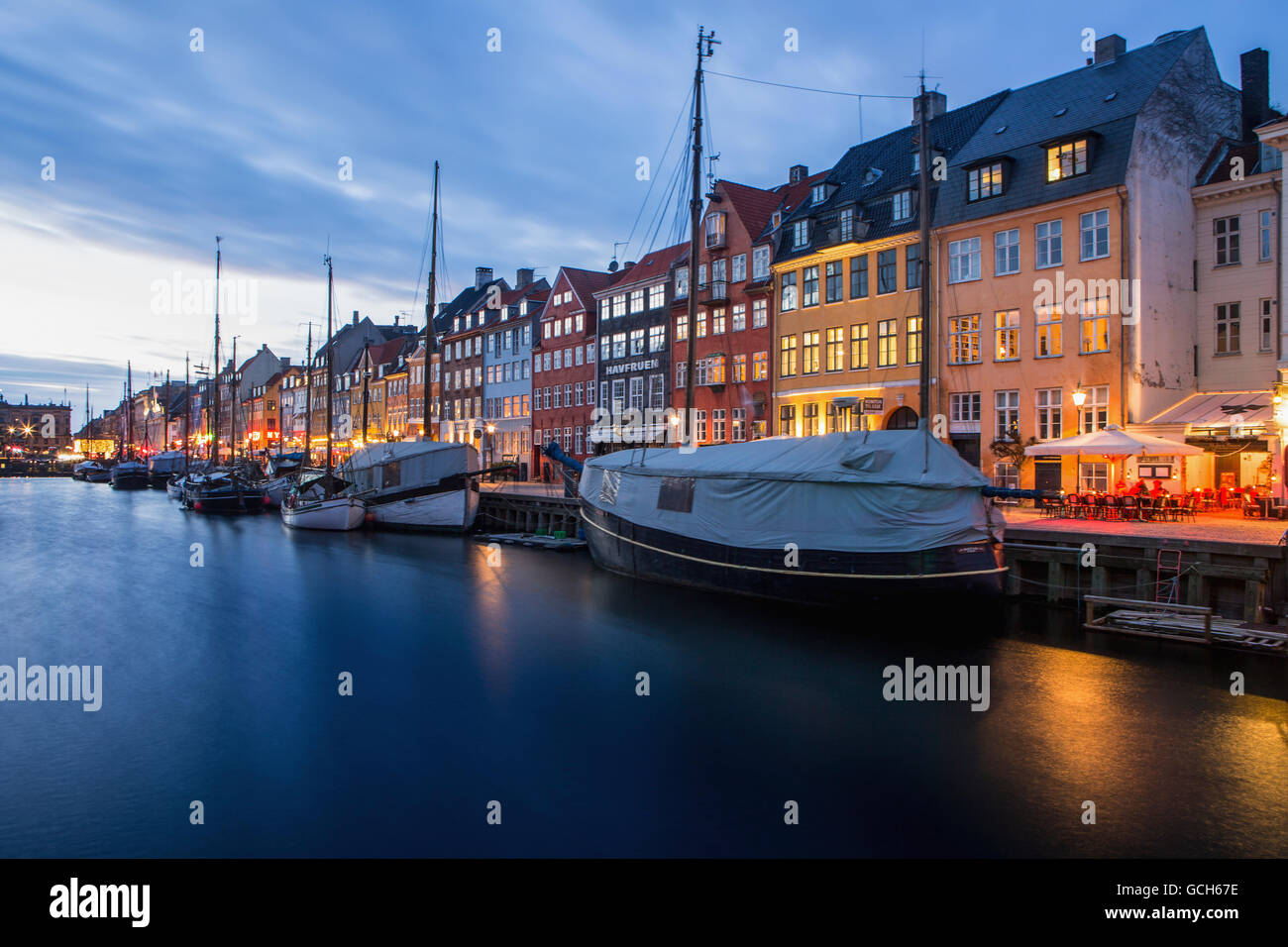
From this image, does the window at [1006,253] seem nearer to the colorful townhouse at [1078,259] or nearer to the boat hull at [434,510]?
the colorful townhouse at [1078,259]

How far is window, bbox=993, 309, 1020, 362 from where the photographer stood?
31953 millimetres

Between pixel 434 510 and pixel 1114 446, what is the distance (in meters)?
28.5

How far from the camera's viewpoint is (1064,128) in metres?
32.0

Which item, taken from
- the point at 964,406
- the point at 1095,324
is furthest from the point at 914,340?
the point at 1095,324

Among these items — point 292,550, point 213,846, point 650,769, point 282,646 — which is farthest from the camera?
point 292,550

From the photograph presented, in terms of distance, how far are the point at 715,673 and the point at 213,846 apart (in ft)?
26.8

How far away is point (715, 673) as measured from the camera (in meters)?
14.6

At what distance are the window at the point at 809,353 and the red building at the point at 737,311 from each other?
2128mm

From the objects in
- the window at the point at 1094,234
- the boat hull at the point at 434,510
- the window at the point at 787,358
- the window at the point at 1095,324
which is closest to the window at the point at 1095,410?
the window at the point at 1095,324

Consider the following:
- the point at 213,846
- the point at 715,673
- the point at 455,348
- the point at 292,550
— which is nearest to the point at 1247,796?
the point at 715,673

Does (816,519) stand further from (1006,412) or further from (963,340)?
(963,340)

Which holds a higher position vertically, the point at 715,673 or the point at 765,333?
the point at 765,333

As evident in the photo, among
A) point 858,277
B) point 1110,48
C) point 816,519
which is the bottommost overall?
point 816,519
